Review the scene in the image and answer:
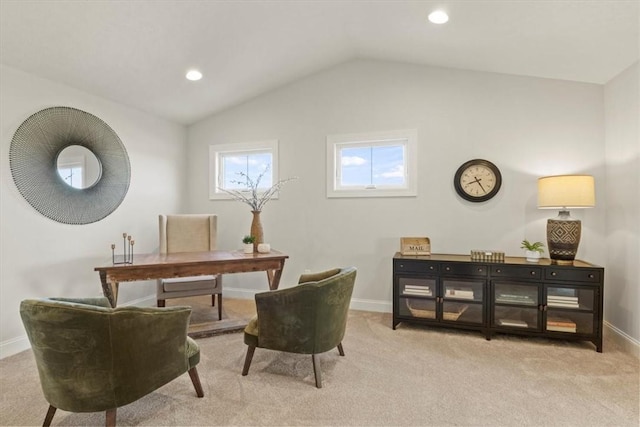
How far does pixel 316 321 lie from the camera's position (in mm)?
2150

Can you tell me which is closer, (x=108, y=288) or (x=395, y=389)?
(x=395, y=389)

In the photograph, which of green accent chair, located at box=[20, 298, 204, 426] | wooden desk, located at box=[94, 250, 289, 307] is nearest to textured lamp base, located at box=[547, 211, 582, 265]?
wooden desk, located at box=[94, 250, 289, 307]

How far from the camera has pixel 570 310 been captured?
9.27ft

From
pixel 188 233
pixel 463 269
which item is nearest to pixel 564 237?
pixel 463 269

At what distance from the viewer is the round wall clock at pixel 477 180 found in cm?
340


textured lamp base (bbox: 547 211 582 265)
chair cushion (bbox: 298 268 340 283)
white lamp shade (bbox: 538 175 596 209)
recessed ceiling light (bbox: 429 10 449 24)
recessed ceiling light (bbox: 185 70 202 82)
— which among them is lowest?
chair cushion (bbox: 298 268 340 283)

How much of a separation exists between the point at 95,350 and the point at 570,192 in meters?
3.59

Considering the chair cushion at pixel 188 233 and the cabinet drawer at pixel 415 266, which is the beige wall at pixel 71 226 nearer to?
the chair cushion at pixel 188 233

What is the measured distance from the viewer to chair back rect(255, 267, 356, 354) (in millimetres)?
2125

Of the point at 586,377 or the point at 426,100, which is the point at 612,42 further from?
the point at 586,377

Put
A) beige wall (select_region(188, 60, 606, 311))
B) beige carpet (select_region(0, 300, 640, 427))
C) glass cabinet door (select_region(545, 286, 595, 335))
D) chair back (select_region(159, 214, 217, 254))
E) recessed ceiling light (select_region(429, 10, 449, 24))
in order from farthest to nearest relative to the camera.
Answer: chair back (select_region(159, 214, 217, 254)) < beige wall (select_region(188, 60, 606, 311)) < glass cabinet door (select_region(545, 286, 595, 335)) < recessed ceiling light (select_region(429, 10, 449, 24)) < beige carpet (select_region(0, 300, 640, 427))

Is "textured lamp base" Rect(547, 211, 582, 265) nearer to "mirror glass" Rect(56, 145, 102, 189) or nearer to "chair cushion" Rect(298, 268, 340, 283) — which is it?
"chair cushion" Rect(298, 268, 340, 283)

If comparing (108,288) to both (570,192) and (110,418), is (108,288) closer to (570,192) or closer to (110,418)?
(110,418)

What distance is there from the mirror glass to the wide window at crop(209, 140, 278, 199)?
1.42m
